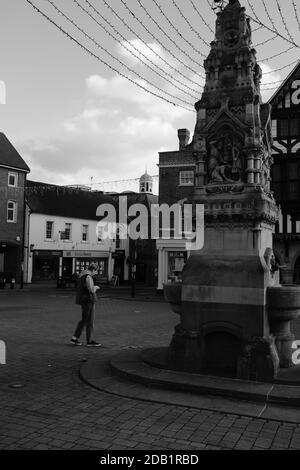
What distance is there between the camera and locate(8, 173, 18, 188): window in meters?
37.6

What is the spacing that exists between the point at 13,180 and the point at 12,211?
8.27 feet

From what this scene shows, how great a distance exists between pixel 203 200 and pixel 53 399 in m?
3.90

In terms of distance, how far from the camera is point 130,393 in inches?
263

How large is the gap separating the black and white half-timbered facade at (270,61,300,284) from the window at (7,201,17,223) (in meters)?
21.4

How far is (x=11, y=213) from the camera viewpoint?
37.8 m

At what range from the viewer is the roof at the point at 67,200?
40.7m

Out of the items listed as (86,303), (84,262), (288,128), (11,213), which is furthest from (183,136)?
(86,303)

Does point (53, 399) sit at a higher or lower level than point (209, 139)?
lower

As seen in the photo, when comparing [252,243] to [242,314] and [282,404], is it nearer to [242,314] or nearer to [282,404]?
[242,314]

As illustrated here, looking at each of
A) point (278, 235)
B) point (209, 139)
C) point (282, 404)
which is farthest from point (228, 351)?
point (278, 235)

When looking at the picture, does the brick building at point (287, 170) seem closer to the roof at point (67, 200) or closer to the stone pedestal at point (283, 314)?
the stone pedestal at point (283, 314)

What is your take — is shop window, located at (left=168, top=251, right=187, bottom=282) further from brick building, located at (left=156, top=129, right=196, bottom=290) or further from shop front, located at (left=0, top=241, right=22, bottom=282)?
shop front, located at (left=0, top=241, right=22, bottom=282)

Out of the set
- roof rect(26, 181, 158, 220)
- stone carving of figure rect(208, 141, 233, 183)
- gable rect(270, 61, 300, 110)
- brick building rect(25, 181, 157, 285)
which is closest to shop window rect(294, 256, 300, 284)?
gable rect(270, 61, 300, 110)

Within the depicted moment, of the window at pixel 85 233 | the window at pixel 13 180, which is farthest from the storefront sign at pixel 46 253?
the window at pixel 13 180
